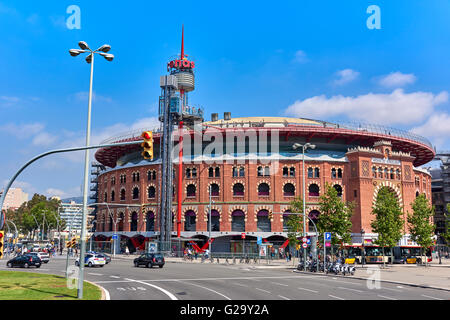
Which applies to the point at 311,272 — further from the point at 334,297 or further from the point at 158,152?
the point at 158,152

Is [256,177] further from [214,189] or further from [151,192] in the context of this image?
[151,192]

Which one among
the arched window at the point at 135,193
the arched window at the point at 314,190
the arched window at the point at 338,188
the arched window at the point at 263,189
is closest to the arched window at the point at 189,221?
the arched window at the point at 135,193

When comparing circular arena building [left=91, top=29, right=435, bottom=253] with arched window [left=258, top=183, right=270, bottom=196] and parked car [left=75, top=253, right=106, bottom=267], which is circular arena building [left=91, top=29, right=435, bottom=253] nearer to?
arched window [left=258, top=183, right=270, bottom=196]

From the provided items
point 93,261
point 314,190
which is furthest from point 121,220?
point 93,261

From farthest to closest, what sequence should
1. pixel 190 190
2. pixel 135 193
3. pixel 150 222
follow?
pixel 135 193 → pixel 150 222 → pixel 190 190

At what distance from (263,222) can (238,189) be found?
6537 mm

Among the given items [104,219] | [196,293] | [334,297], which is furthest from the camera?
[104,219]

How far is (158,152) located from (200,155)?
32.2ft

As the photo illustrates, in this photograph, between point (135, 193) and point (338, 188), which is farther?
point (135, 193)

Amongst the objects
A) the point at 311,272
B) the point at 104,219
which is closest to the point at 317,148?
the point at 311,272

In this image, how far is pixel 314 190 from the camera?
224 ft

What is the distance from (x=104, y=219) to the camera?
85938 mm

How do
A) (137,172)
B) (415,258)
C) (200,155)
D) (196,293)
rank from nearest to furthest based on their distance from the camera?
(196,293) < (415,258) < (200,155) < (137,172)

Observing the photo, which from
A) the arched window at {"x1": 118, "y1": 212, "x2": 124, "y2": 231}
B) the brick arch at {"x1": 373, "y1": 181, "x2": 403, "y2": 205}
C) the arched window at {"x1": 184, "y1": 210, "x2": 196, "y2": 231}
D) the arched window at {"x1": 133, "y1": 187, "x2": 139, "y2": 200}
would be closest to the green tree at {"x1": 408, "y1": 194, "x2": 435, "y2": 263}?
the brick arch at {"x1": 373, "y1": 181, "x2": 403, "y2": 205}
